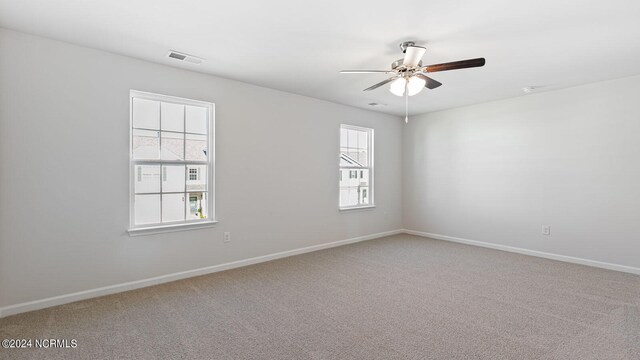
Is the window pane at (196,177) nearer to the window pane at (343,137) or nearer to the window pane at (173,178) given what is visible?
the window pane at (173,178)

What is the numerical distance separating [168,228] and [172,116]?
1323 millimetres

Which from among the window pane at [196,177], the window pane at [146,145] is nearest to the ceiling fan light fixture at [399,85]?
the window pane at [196,177]

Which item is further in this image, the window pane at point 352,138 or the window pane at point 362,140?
the window pane at point 362,140

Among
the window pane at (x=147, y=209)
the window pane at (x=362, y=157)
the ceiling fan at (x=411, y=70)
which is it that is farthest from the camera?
the window pane at (x=362, y=157)

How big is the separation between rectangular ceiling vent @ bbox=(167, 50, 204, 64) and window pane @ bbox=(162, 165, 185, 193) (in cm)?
122

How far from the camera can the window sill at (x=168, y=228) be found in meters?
3.29

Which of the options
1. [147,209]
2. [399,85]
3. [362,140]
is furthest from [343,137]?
[147,209]

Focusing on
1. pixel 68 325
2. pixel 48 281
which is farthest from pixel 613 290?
pixel 48 281

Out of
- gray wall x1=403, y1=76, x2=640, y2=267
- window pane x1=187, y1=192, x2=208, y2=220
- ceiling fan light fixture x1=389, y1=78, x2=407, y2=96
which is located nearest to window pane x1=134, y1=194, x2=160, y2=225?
window pane x1=187, y1=192, x2=208, y2=220

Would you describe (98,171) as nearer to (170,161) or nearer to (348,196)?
(170,161)

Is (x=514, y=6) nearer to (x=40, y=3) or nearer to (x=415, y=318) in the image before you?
(x=415, y=318)

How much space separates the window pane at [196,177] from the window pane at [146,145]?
0.42 metres

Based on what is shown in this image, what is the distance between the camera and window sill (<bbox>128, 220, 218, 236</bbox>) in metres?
3.29

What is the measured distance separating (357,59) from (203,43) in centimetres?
157
